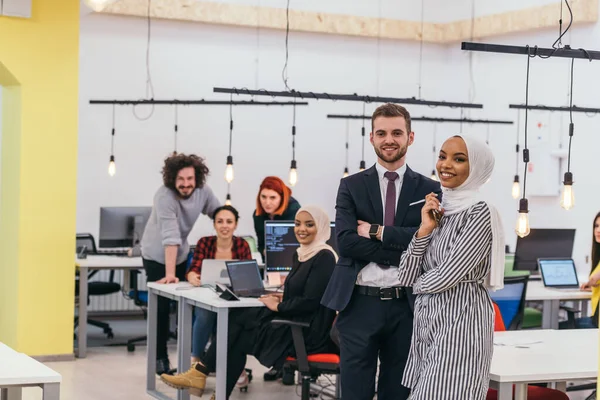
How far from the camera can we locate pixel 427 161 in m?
13.4

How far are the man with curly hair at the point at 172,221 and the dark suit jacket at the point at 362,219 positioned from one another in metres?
3.22

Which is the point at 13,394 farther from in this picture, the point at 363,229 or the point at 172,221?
the point at 172,221

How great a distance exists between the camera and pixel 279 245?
7.44 metres

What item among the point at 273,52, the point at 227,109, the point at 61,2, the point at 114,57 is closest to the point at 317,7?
the point at 273,52

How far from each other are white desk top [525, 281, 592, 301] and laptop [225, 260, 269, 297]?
2.26 m

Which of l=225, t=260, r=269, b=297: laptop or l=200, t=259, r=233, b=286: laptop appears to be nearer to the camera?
l=225, t=260, r=269, b=297: laptop

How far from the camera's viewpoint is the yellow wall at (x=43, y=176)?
839 cm

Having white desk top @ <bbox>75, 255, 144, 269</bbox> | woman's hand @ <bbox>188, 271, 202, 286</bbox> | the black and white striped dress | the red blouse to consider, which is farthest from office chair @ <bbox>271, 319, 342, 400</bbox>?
white desk top @ <bbox>75, 255, 144, 269</bbox>

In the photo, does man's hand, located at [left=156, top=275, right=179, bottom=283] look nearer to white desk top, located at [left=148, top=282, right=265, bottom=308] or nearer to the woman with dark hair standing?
white desk top, located at [left=148, top=282, right=265, bottom=308]

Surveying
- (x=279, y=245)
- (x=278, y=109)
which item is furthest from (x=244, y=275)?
(x=278, y=109)

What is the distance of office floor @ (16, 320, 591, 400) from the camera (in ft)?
23.9

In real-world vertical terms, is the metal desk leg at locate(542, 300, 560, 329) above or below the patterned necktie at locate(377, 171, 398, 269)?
below

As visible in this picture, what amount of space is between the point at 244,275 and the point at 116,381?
5.61 feet

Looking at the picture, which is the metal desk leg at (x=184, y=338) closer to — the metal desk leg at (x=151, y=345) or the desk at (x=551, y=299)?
the metal desk leg at (x=151, y=345)
